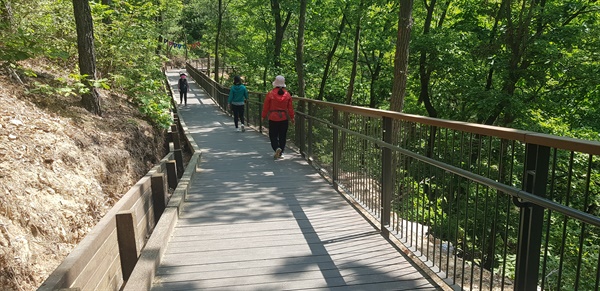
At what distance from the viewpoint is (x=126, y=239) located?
14.7 feet

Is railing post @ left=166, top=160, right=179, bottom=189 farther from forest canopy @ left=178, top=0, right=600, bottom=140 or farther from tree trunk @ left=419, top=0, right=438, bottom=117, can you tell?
tree trunk @ left=419, top=0, right=438, bottom=117

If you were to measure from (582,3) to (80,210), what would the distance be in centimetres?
1513

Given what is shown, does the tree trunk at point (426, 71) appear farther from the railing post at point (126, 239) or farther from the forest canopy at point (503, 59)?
the railing post at point (126, 239)

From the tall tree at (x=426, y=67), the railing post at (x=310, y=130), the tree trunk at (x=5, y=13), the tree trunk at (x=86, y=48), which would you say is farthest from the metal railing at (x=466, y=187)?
the tall tree at (x=426, y=67)

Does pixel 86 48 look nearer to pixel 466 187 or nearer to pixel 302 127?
pixel 302 127

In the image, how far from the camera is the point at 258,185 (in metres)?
6.96

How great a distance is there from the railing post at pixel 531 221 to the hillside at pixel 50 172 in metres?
3.99

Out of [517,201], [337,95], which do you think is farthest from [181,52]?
[517,201]

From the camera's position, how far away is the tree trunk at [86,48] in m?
8.10

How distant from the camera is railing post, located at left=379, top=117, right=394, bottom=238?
15.4 ft

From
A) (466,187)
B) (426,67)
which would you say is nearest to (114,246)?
(466,187)

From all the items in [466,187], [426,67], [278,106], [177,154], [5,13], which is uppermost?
[5,13]

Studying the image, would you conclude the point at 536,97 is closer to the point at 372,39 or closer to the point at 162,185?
the point at 372,39

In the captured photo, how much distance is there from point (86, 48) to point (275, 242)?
594 cm
